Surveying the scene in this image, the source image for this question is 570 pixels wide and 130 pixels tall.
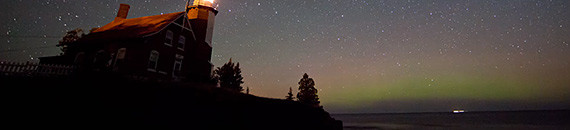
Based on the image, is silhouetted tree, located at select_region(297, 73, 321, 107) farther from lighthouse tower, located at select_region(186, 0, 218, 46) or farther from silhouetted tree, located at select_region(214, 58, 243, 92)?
lighthouse tower, located at select_region(186, 0, 218, 46)

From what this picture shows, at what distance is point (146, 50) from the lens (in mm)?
19188

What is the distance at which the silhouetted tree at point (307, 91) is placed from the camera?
156 feet

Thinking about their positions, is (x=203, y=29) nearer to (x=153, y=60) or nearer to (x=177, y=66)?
(x=177, y=66)

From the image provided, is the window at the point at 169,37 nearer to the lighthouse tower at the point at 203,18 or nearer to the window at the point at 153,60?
the window at the point at 153,60

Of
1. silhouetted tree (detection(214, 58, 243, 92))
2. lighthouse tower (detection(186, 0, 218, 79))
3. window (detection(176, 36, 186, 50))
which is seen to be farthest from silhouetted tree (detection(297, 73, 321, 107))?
window (detection(176, 36, 186, 50))

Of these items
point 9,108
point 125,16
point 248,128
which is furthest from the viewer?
point 125,16

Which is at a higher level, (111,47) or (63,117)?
(111,47)

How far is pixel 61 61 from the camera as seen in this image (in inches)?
915

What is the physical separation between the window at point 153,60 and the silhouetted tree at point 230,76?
1980 centimetres

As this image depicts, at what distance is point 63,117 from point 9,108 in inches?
80.4

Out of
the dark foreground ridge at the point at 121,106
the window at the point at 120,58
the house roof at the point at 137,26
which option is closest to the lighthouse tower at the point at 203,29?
the house roof at the point at 137,26

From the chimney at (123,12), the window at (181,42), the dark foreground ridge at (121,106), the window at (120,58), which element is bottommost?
the dark foreground ridge at (121,106)

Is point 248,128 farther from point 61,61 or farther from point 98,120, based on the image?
point 61,61

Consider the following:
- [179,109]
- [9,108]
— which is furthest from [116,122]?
[9,108]
